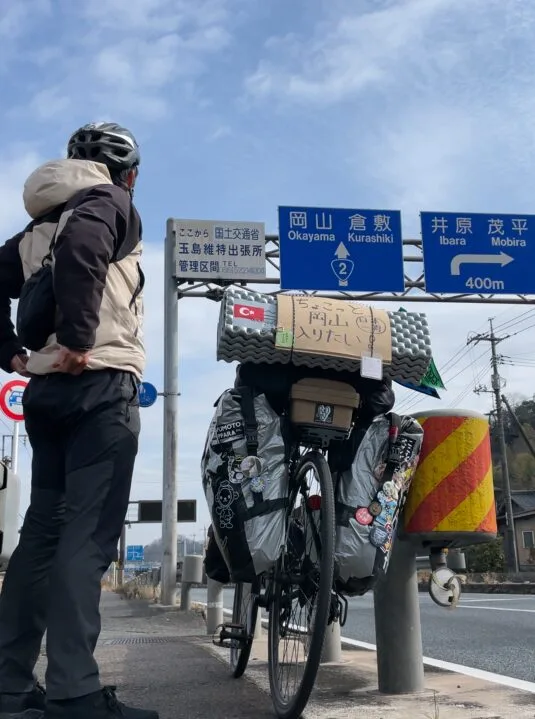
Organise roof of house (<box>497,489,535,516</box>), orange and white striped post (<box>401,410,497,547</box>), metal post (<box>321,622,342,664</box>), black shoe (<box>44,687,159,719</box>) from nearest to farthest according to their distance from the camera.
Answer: black shoe (<box>44,687,159,719</box>), orange and white striped post (<box>401,410,497,547</box>), metal post (<box>321,622,342,664</box>), roof of house (<box>497,489,535,516</box>)

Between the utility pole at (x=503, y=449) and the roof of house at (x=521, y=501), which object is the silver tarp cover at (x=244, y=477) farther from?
the roof of house at (x=521, y=501)

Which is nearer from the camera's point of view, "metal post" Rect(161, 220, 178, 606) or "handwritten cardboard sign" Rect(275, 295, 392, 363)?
"handwritten cardboard sign" Rect(275, 295, 392, 363)

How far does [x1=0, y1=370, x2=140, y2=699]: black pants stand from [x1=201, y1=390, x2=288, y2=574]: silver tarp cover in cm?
46

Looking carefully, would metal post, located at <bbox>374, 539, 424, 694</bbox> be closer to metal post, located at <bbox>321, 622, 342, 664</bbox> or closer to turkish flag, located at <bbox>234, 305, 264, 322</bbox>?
turkish flag, located at <bbox>234, 305, 264, 322</bbox>

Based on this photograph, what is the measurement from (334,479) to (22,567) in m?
1.09

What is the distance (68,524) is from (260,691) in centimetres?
147

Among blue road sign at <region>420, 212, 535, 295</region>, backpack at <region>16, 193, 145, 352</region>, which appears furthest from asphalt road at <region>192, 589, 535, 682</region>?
blue road sign at <region>420, 212, 535, 295</region>

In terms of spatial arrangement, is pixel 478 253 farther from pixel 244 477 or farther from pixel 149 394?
pixel 244 477

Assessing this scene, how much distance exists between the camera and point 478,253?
12.8 m

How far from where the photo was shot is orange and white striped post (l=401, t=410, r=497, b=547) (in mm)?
2912

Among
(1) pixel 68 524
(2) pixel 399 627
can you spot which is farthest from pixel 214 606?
(1) pixel 68 524

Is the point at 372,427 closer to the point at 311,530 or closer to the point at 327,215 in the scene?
the point at 311,530

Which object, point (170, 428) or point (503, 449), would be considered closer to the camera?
point (170, 428)

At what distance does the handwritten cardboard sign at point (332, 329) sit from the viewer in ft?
8.84
